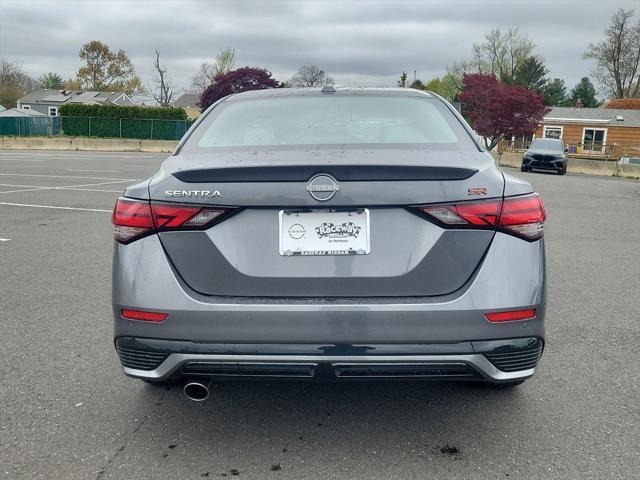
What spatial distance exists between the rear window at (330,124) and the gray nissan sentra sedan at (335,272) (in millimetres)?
424

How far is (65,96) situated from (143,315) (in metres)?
103

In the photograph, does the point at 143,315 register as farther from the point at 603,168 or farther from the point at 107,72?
the point at 107,72

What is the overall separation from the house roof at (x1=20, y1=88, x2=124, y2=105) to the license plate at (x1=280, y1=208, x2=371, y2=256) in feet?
289

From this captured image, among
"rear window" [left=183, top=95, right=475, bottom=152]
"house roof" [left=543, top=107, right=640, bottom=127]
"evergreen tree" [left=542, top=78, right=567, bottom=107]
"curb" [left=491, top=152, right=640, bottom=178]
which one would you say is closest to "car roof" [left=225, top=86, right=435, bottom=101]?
"rear window" [left=183, top=95, right=475, bottom=152]

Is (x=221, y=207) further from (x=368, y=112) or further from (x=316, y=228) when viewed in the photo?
(x=368, y=112)

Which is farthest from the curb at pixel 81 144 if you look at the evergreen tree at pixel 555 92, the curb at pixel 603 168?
the evergreen tree at pixel 555 92

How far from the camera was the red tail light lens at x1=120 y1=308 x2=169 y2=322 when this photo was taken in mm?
2619

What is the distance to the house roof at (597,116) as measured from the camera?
58.2 metres

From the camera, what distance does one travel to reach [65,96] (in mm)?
96125

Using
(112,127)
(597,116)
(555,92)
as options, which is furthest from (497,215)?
(555,92)

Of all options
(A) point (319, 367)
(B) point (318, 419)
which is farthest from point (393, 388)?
(A) point (319, 367)

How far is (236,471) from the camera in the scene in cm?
268

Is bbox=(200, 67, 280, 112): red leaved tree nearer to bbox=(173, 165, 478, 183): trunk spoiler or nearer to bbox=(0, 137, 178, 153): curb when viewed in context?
bbox=(0, 137, 178, 153): curb

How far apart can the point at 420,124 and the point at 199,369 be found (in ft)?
5.58
